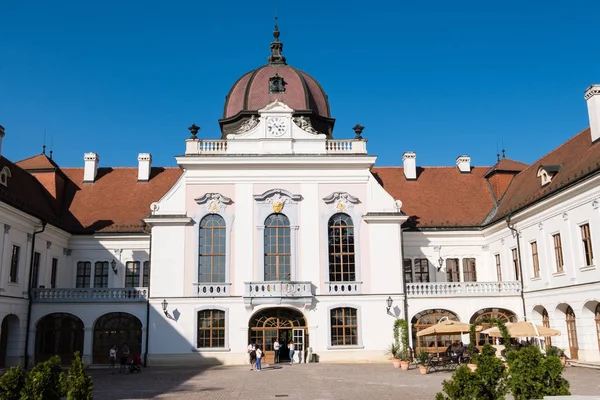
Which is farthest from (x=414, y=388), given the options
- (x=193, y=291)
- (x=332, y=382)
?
(x=193, y=291)

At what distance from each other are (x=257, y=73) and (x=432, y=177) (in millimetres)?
12925

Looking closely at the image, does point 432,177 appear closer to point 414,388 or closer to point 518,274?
point 518,274

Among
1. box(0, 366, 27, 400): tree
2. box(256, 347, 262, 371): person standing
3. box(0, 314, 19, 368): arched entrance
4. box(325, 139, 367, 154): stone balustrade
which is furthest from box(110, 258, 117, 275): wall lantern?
box(0, 366, 27, 400): tree

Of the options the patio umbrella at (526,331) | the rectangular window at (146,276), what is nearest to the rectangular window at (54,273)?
the rectangular window at (146,276)

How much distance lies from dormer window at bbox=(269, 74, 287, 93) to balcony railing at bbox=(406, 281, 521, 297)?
13593 mm

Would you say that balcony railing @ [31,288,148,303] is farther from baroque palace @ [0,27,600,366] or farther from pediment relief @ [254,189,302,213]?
pediment relief @ [254,189,302,213]

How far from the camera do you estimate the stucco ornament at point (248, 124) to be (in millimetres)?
33812

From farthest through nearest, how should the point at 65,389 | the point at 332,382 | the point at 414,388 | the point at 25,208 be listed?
the point at 25,208, the point at 332,382, the point at 414,388, the point at 65,389

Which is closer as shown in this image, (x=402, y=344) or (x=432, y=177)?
(x=402, y=344)

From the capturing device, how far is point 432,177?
126 feet

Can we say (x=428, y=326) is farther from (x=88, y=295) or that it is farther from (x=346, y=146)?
(x=88, y=295)

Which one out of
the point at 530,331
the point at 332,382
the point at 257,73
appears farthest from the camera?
the point at 257,73

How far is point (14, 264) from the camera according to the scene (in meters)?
27.7

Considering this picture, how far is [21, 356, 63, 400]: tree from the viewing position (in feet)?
40.9
